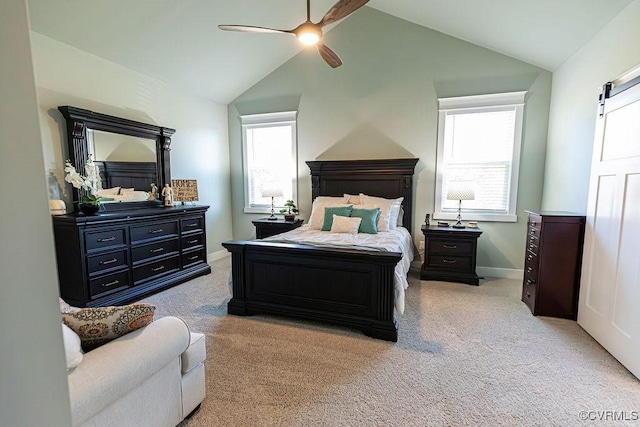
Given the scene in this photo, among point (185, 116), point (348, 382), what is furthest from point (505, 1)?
point (185, 116)

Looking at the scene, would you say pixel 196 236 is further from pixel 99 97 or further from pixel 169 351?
pixel 169 351

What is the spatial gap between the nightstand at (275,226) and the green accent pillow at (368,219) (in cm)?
116

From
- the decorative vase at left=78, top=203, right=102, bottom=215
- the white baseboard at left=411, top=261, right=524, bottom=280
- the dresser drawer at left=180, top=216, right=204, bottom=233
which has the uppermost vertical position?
the decorative vase at left=78, top=203, right=102, bottom=215

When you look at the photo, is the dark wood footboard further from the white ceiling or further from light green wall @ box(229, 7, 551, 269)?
the white ceiling

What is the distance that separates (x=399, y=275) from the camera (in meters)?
2.60

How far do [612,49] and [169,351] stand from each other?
4.04m

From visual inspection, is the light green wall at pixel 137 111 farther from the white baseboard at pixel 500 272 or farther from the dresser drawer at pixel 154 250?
the white baseboard at pixel 500 272

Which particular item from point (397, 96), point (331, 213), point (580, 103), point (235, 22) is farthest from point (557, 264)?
point (235, 22)

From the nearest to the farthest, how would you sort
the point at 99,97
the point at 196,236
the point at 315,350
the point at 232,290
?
the point at 315,350, the point at 232,290, the point at 99,97, the point at 196,236

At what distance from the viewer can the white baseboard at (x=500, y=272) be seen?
13.4ft

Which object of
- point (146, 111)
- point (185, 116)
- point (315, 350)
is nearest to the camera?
point (315, 350)

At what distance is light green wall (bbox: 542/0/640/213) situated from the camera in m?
2.39

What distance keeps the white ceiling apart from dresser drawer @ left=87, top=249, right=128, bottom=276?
225cm

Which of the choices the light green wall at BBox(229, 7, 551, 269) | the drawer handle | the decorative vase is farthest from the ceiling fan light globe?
the drawer handle
